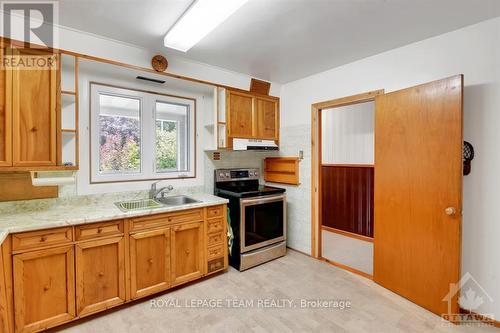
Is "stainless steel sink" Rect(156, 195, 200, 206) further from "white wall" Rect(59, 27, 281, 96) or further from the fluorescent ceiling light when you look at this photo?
the fluorescent ceiling light

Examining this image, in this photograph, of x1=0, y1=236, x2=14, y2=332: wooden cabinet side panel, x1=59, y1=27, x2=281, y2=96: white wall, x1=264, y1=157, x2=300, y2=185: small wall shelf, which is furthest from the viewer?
x1=264, y1=157, x2=300, y2=185: small wall shelf

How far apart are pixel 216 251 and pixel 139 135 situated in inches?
62.4

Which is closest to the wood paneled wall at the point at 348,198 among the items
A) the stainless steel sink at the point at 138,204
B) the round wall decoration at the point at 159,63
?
the stainless steel sink at the point at 138,204

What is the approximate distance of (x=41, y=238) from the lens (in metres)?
1.77

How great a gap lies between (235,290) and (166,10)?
2.53m

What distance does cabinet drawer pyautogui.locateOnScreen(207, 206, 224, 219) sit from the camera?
8.66 feet

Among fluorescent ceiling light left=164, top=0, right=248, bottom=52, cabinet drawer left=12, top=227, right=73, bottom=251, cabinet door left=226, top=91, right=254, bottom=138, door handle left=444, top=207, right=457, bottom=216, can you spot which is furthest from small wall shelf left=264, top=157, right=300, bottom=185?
cabinet drawer left=12, top=227, right=73, bottom=251

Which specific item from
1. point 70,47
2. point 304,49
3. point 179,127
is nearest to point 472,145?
point 304,49

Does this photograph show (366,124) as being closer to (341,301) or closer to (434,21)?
(434,21)

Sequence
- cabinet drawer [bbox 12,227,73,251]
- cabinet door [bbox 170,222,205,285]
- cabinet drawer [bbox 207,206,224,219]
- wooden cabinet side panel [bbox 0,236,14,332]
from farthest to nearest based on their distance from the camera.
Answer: cabinet drawer [bbox 207,206,224,219], cabinet door [bbox 170,222,205,285], cabinet drawer [bbox 12,227,73,251], wooden cabinet side panel [bbox 0,236,14,332]

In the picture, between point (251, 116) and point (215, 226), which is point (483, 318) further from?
point (251, 116)

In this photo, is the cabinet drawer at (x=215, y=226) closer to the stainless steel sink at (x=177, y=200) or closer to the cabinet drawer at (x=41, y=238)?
the stainless steel sink at (x=177, y=200)

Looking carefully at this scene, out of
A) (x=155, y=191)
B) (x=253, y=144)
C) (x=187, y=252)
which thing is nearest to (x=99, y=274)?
(x=187, y=252)

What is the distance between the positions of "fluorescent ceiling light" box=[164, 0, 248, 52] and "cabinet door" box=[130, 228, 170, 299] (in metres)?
1.70
